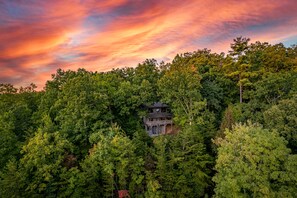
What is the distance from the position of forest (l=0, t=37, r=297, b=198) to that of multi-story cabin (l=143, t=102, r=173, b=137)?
4.63 meters

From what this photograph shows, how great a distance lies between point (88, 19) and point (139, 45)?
10.5 metres

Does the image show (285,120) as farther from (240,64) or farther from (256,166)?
(240,64)

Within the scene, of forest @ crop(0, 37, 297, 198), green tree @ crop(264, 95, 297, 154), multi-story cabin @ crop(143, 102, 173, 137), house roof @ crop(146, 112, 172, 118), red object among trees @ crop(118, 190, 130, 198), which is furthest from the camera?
house roof @ crop(146, 112, 172, 118)

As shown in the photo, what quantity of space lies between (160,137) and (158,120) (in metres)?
17.5

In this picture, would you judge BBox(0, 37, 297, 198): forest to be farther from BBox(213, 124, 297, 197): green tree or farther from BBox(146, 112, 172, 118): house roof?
BBox(146, 112, 172, 118): house roof

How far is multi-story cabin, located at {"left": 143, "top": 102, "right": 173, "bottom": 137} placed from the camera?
4498 centimetres

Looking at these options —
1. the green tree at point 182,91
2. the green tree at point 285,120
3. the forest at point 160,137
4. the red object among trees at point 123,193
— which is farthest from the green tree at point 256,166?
the green tree at point 182,91

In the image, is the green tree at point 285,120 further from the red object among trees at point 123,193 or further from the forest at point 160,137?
the red object among trees at point 123,193

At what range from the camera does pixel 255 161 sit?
23.2 m

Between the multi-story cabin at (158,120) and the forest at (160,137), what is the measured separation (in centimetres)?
463

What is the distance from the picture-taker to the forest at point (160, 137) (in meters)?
23.5

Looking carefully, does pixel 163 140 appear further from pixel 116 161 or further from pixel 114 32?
pixel 114 32

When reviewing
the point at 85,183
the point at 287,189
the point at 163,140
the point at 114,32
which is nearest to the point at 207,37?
the point at 114,32

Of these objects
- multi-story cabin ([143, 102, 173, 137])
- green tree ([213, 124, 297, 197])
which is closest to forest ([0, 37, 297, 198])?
green tree ([213, 124, 297, 197])
